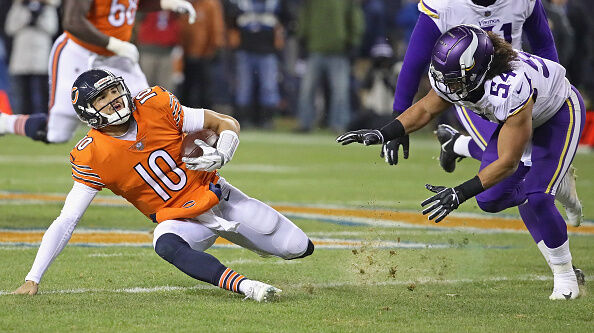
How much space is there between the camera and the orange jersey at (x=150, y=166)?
4.78 meters

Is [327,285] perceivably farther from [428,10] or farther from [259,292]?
[428,10]

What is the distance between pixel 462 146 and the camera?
20.1ft

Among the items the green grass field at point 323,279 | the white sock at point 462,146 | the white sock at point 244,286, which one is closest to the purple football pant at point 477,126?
the white sock at point 462,146

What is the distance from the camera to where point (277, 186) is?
948 cm

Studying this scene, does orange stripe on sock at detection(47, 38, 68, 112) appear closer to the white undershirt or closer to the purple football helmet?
the white undershirt

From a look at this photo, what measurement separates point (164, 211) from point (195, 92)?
11.2m

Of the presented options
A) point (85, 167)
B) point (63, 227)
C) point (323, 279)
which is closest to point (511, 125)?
point (323, 279)

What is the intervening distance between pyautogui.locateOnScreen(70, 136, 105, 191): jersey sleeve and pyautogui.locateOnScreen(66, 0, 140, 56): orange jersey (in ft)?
8.95

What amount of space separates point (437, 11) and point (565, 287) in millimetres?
1607

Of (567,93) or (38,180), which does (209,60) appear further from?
(567,93)

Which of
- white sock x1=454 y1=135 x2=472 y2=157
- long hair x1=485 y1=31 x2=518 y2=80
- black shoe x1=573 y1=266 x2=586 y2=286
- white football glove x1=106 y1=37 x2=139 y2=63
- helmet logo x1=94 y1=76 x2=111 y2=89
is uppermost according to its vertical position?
long hair x1=485 y1=31 x2=518 y2=80

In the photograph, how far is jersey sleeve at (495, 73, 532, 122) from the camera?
15.3 feet

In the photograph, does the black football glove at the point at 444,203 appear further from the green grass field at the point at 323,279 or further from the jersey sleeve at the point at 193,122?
the jersey sleeve at the point at 193,122

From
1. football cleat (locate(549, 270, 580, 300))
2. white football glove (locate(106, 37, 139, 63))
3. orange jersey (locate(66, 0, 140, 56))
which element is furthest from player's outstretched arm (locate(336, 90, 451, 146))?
orange jersey (locate(66, 0, 140, 56))
